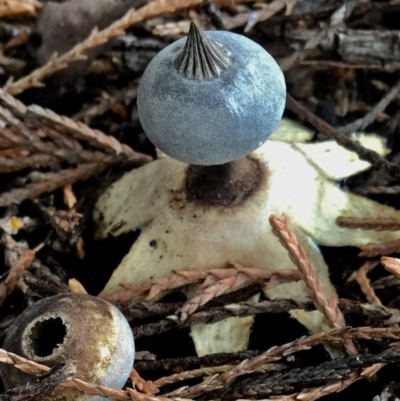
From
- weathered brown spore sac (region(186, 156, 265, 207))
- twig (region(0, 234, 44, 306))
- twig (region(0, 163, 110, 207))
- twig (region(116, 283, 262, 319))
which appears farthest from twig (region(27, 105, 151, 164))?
twig (region(116, 283, 262, 319))

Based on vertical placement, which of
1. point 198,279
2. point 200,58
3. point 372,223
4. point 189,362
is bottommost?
point 189,362

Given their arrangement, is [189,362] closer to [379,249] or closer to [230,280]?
[230,280]

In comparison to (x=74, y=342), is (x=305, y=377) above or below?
below

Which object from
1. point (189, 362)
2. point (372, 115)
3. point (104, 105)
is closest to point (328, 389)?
point (189, 362)

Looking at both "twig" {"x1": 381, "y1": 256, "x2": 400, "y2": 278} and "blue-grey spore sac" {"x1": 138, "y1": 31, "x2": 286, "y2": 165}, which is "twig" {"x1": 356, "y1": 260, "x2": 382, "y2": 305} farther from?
"blue-grey spore sac" {"x1": 138, "y1": 31, "x2": 286, "y2": 165}

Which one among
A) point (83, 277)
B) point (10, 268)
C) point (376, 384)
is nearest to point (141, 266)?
point (83, 277)
